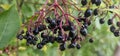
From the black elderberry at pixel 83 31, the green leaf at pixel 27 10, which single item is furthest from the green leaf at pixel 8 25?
the green leaf at pixel 27 10

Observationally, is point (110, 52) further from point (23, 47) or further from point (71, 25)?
point (71, 25)

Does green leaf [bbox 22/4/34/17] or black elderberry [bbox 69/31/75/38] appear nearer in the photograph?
black elderberry [bbox 69/31/75/38]

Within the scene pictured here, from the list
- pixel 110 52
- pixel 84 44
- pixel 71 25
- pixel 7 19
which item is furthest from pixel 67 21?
pixel 110 52

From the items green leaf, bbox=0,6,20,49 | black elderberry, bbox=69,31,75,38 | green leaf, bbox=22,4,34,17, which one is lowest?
green leaf, bbox=0,6,20,49

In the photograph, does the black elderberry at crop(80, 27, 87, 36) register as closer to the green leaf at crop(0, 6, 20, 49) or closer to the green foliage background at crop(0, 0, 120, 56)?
the green foliage background at crop(0, 0, 120, 56)

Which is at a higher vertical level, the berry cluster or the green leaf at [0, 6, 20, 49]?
the berry cluster

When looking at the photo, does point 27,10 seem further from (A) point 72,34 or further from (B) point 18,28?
(B) point 18,28

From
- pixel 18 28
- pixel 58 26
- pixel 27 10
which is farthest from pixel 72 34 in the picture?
pixel 27 10

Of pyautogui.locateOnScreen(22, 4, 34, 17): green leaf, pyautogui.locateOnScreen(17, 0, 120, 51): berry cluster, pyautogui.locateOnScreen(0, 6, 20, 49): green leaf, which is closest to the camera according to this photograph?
pyautogui.locateOnScreen(0, 6, 20, 49): green leaf

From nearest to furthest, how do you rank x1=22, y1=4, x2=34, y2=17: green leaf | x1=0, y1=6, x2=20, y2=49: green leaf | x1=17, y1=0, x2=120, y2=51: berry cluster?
x1=0, y1=6, x2=20, y2=49: green leaf, x1=17, y1=0, x2=120, y2=51: berry cluster, x1=22, y1=4, x2=34, y2=17: green leaf

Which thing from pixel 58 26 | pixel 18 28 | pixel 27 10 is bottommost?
pixel 18 28

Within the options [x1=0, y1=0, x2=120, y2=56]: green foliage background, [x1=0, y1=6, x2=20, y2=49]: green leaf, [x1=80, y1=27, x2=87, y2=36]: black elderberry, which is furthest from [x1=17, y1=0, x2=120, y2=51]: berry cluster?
[x1=0, y1=6, x2=20, y2=49]: green leaf
